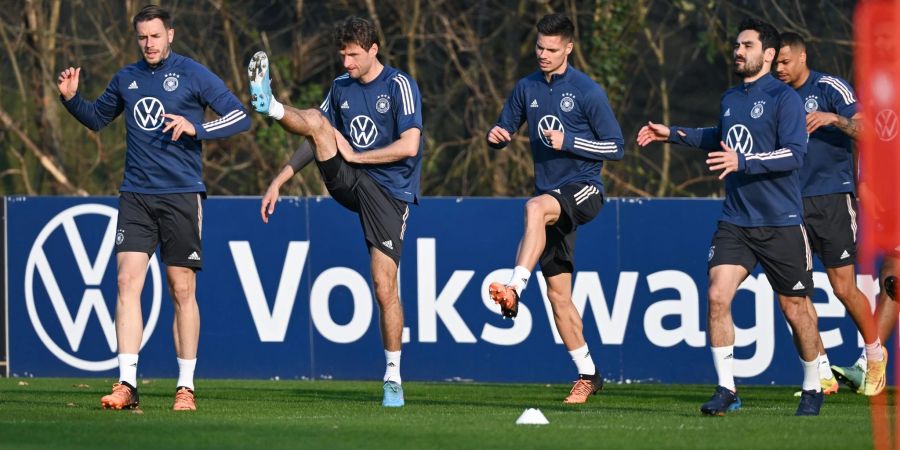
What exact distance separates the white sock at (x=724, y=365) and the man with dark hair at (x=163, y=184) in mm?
3005

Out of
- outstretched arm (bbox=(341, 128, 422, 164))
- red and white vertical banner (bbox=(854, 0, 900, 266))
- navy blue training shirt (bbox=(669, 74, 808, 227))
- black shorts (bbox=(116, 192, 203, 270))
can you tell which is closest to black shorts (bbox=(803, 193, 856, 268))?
red and white vertical banner (bbox=(854, 0, 900, 266))

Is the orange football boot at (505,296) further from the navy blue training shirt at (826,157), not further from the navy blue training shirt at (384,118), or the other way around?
the navy blue training shirt at (826,157)

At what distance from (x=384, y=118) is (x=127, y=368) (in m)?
2.13

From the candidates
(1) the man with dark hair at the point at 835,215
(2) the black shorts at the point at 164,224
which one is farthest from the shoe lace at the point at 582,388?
(2) the black shorts at the point at 164,224

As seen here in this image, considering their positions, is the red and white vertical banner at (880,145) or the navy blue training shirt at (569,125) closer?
the navy blue training shirt at (569,125)

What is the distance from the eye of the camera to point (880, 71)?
445 inches

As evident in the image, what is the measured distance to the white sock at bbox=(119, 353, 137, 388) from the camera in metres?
8.99

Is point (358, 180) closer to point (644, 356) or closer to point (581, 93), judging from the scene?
point (581, 93)

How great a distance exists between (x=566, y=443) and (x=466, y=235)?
5.90 meters

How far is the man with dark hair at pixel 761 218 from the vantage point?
855 cm

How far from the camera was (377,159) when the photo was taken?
9289 millimetres

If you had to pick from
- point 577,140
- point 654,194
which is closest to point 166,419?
point 577,140

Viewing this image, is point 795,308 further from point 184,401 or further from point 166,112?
point 166,112

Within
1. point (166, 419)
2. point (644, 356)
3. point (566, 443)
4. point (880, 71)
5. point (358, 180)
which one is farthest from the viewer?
point (644, 356)
